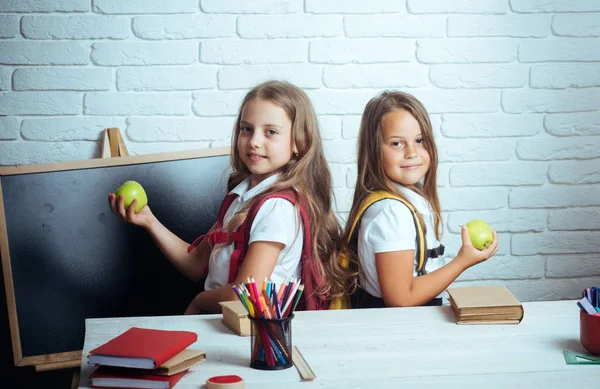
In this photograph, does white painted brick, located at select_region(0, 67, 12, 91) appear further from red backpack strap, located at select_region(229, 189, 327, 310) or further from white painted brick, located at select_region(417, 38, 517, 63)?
white painted brick, located at select_region(417, 38, 517, 63)

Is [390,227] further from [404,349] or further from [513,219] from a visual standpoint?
[513,219]

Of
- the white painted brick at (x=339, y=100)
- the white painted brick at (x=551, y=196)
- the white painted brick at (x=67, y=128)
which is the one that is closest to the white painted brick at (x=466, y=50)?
the white painted brick at (x=339, y=100)

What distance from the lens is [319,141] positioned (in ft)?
6.31

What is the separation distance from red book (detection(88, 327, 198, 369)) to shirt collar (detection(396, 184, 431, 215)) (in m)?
0.79

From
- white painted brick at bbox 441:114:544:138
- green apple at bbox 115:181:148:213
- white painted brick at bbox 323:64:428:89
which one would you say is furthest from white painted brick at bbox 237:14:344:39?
green apple at bbox 115:181:148:213

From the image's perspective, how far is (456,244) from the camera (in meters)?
2.54

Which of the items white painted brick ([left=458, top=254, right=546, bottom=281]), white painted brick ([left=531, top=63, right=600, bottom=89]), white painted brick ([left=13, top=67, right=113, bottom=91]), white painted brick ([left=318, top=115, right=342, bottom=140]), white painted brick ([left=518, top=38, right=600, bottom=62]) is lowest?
white painted brick ([left=458, top=254, right=546, bottom=281])

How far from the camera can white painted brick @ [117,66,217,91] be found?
2.34m

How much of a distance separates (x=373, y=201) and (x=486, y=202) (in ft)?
2.88

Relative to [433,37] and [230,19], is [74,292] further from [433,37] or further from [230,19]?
[433,37]

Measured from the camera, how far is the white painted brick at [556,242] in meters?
2.57

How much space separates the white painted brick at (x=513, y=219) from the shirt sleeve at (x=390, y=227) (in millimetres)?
837

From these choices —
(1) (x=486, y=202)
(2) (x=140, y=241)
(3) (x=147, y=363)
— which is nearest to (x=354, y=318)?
(3) (x=147, y=363)

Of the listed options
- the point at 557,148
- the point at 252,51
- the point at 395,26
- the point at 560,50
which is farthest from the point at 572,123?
the point at 252,51
